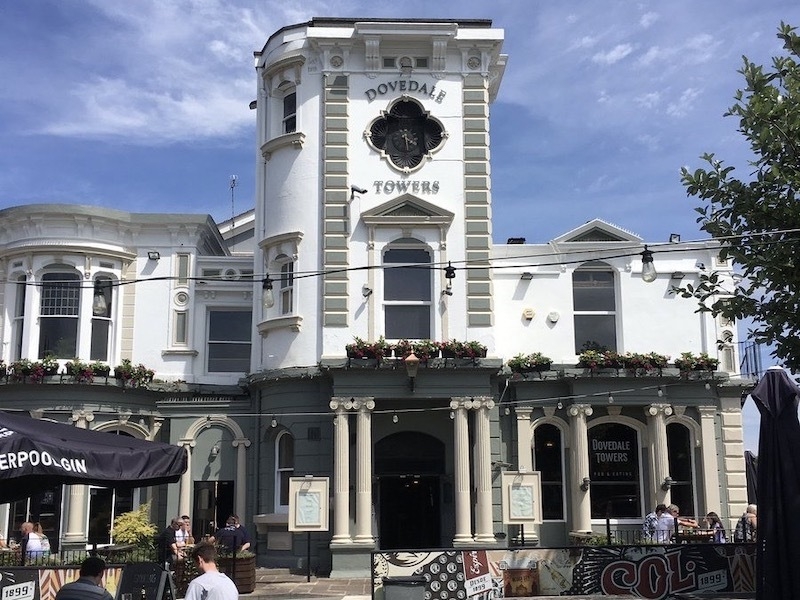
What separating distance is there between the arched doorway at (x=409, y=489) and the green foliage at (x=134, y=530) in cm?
543

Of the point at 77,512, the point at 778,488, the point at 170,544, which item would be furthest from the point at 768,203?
the point at 77,512

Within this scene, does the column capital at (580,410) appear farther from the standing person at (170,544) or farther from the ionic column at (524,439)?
the standing person at (170,544)

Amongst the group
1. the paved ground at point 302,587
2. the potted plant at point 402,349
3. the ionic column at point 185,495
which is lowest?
the paved ground at point 302,587

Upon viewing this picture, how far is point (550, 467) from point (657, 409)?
2994mm

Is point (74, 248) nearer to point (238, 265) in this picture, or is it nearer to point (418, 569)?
point (238, 265)

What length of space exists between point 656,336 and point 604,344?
133cm

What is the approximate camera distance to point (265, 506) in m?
23.2

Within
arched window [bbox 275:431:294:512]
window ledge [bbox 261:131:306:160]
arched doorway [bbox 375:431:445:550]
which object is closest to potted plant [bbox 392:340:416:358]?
arched doorway [bbox 375:431:445:550]

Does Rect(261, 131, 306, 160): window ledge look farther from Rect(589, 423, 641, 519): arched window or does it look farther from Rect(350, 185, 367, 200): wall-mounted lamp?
Rect(589, 423, 641, 519): arched window

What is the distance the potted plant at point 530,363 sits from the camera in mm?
23312

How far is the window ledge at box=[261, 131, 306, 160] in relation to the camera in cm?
2417

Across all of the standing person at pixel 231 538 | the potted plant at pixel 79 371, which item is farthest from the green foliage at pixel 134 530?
the standing person at pixel 231 538

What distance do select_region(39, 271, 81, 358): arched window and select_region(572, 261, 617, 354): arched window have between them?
41.7ft

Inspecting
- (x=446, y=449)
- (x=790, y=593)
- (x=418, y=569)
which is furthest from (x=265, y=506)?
(x=790, y=593)
